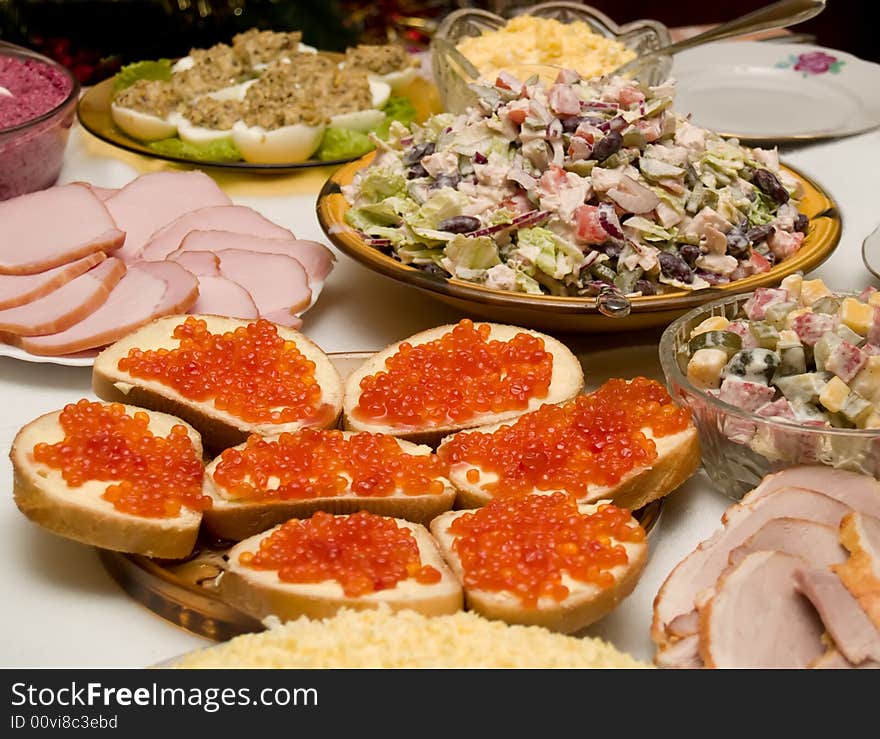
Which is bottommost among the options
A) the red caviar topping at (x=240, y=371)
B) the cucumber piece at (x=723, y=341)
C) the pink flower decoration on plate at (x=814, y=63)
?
the pink flower decoration on plate at (x=814, y=63)

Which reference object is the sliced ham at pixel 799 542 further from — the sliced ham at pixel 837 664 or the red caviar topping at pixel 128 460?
the red caviar topping at pixel 128 460

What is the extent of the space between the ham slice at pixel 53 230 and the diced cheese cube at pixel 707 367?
160 cm

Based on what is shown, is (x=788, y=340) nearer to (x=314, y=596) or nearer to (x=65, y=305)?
(x=314, y=596)

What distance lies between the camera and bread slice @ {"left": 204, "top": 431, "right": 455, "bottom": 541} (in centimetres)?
207

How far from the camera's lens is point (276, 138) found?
12.4 ft

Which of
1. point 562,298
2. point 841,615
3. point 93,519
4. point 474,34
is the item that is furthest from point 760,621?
point 474,34

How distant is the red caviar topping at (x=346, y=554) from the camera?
1862 mm

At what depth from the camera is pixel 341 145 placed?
13.0 feet

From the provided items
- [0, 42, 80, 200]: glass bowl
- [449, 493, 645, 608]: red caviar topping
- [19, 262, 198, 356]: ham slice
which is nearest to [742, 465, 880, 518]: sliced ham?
[449, 493, 645, 608]: red caviar topping

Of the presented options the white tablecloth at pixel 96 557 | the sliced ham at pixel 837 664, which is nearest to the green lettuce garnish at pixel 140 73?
the white tablecloth at pixel 96 557

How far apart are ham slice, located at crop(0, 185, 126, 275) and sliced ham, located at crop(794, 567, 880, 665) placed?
2.01 meters

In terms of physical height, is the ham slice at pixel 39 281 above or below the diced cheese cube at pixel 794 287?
below

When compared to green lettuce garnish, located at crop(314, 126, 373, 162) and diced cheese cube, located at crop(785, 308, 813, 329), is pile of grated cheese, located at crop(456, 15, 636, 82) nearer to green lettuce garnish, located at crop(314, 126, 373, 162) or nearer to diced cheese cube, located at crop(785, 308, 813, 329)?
green lettuce garnish, located at crop(314, 126, 373, 162)

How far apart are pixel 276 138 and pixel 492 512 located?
2143 mm
